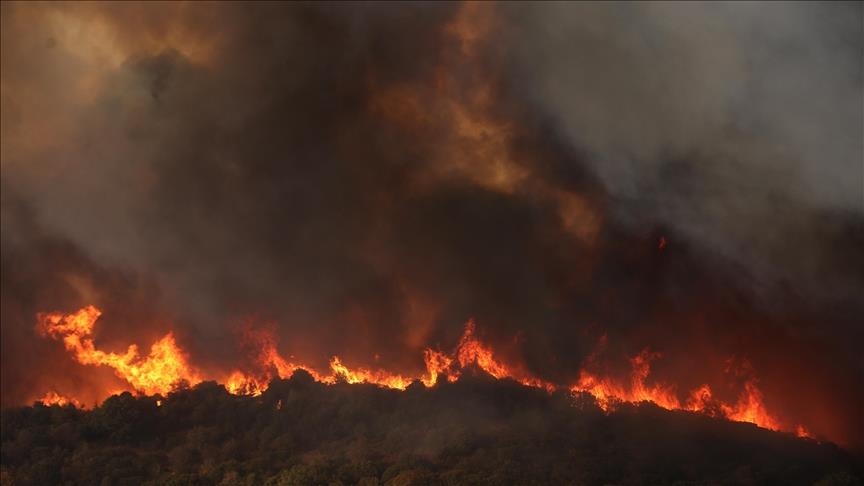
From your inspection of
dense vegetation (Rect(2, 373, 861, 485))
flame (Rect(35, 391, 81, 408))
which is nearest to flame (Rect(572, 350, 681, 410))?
dense vegetation (Rect(2, 373, 861, 485))

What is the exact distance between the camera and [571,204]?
1401 inches

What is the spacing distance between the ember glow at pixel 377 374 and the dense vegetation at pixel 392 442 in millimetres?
1663

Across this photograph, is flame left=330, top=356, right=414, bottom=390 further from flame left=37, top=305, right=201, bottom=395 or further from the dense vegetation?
flame left=37, top=305, right=201, bottom=395

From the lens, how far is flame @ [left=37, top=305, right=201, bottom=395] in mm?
36406

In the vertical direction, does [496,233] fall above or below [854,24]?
below

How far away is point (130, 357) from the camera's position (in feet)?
121

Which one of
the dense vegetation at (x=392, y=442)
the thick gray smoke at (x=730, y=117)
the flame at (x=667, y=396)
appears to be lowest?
the dense vegetation at (x=392, y=442)

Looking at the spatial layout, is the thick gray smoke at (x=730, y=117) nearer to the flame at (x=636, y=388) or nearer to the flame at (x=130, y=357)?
the flame at (x=636, y=388)

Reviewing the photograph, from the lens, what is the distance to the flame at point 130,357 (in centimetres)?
3641

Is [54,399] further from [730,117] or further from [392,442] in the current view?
[730,117]

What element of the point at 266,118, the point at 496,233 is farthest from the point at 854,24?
the point at 266,118

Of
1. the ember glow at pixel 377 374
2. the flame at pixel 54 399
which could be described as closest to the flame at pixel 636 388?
the ember glow at pixel 377 374

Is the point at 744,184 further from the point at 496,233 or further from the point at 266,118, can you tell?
the point at 266,118

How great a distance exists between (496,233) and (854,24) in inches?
541
